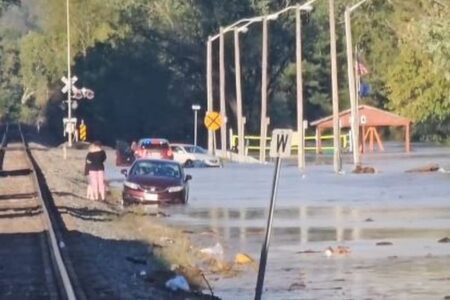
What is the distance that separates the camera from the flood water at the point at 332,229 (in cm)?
2498

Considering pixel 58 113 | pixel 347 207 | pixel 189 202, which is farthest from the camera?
pixel 58 113

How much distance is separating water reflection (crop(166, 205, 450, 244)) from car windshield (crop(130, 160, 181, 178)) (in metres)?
1.87

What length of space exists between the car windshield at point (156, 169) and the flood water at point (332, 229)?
124 cm

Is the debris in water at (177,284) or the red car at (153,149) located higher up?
the red car at (153,149)

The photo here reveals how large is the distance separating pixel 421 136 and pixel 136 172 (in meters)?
77.0

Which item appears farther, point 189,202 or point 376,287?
point 189,202

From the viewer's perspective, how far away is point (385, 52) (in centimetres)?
→ 11600

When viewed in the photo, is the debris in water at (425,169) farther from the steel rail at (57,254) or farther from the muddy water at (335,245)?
the steel rail at (57,254)

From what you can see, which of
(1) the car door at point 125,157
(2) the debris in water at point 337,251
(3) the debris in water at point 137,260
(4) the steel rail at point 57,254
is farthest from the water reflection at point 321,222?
(1) the car door at point 125,157

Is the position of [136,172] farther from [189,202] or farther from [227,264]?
[227,264]

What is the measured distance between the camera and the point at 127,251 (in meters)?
29.9

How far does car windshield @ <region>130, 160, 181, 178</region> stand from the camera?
152 ft

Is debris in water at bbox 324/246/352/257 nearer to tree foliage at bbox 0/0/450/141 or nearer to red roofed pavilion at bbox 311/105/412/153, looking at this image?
red roofed pavilion at bbox 311/105/412/153

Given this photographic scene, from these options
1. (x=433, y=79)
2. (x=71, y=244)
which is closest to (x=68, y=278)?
(x=71, y=244)
